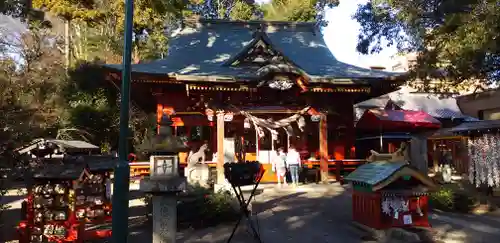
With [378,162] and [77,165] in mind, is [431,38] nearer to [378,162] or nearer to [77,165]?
[378,162]

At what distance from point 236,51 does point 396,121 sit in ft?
31.5

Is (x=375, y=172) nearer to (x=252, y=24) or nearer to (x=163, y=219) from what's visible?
(x=163, y=219)

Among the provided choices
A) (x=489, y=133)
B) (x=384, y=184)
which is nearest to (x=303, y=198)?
(x=384, y=184)

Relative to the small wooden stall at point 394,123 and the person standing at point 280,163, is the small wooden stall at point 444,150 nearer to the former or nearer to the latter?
the small wooden stall at point 394,123

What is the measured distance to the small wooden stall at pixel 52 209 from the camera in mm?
8352

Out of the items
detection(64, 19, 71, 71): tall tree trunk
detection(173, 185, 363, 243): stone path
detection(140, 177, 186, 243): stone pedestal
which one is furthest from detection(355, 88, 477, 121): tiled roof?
detection(140, 177, 186, 243): stone pedestal

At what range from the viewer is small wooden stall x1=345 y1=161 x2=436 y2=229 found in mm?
8438

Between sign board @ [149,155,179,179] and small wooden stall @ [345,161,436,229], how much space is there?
13.2 feet

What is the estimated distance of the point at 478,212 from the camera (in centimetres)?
1202

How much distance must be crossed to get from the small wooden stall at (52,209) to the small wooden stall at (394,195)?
6115mm

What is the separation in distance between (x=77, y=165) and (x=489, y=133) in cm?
1212

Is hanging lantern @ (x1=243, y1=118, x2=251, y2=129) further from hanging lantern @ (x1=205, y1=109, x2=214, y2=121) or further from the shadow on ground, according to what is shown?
the shadow on ground

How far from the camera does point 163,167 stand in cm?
771

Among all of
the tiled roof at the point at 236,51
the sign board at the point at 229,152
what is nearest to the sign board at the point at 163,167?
the sign board at the point at 229,152
